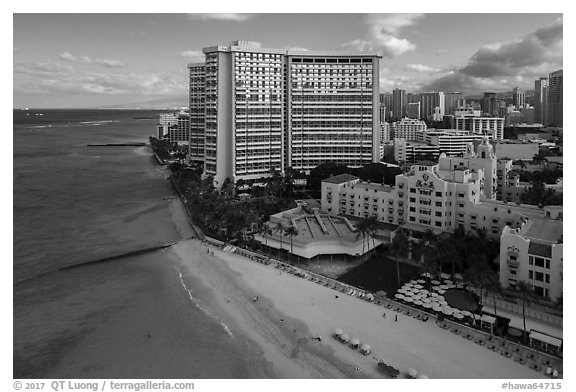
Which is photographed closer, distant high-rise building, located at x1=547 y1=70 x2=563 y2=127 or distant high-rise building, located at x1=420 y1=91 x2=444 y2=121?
distant high-rise building, located at x1=547 y1=70 x2=563 y2=127

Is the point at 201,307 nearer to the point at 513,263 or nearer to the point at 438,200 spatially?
the point at 513,263

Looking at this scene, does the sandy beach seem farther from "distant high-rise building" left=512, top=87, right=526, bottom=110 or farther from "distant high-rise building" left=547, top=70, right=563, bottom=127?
"distant high-rise building" left=512, top=87, right=526, bottom=110

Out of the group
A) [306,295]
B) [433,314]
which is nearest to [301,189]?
[306,295]

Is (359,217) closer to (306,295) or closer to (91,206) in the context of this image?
(306,295)

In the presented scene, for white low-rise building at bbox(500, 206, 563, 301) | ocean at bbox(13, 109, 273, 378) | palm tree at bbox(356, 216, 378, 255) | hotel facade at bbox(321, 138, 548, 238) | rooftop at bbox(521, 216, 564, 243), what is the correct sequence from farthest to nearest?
hotel facade at bbox(321, 138, 548, 238)
palm tree at bbox(356, 216, 378, 255)
rooftop at bbox(521, 216, 564, 243)
white low-rise building at bbox(500, 206, 563, 301)
ocean at bbox(13, 109, 273, 378)

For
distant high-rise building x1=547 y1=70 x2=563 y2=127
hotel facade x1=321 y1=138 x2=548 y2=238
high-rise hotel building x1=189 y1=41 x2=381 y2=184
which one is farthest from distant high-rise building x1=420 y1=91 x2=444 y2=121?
hotel facade x1=321 y1=138 x2=548 y2=238

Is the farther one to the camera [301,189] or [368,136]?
[368,136]

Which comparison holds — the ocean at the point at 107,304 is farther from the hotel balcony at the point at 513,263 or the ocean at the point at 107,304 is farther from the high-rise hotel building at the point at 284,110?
the hotel balcony at the point at 513,263
